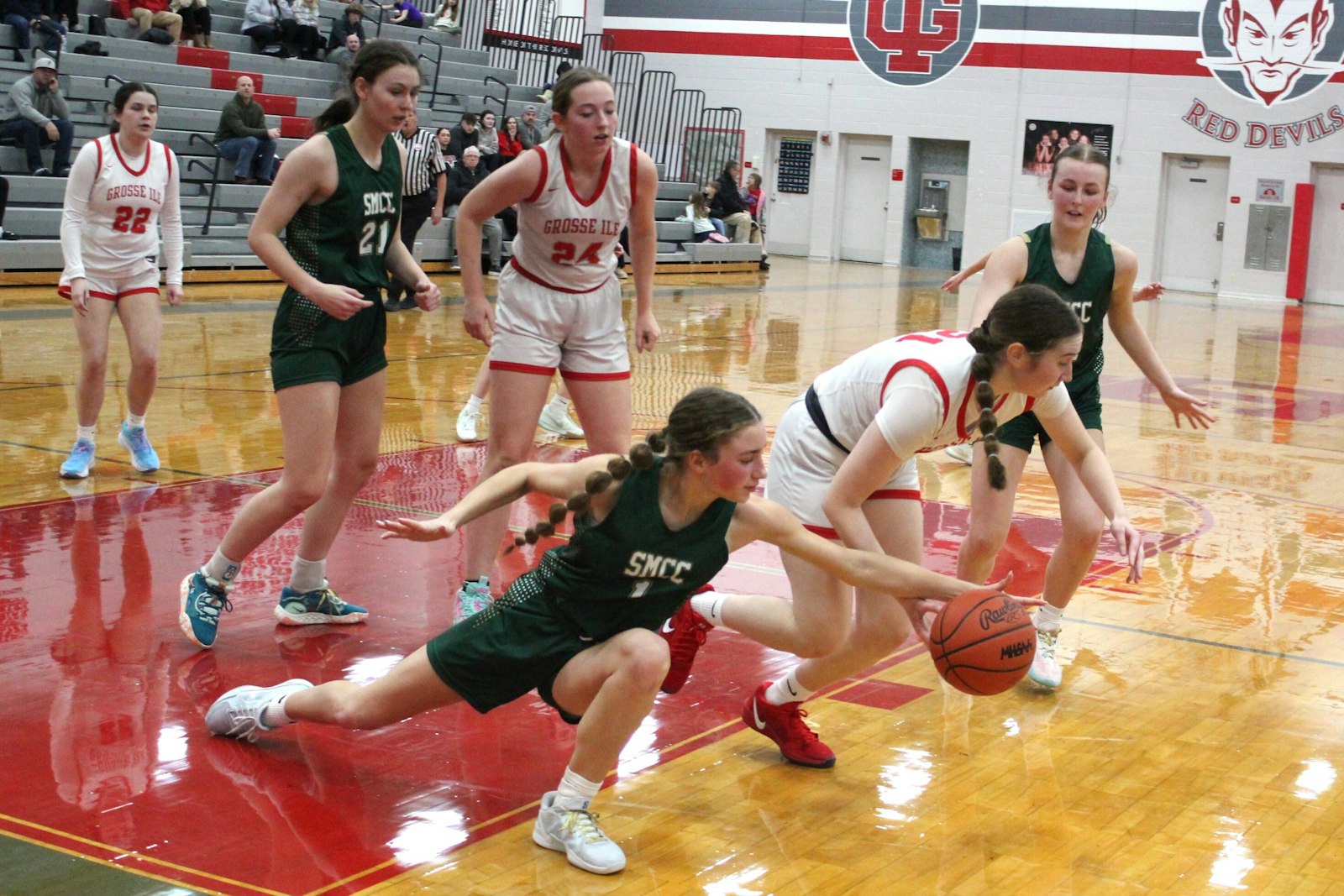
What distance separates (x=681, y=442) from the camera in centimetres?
334

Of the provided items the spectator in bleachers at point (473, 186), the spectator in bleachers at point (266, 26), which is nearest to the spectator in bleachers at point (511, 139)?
the spectator in bleachers at point (473, 186)

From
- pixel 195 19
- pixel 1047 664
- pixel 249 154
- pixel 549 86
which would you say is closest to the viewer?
pixel 1047 664

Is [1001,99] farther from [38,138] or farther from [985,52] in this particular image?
[38,138]

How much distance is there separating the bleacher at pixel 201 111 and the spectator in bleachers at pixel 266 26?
19 centimetres

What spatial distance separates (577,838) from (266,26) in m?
18.2

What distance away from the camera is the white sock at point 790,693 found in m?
4.03

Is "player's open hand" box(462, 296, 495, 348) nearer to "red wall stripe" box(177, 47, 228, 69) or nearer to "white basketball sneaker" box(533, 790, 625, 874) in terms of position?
"white basketball sneaker" box(533, 790, 625, 874)

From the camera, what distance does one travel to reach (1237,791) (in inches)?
153

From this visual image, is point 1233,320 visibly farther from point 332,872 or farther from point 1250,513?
point 332,872

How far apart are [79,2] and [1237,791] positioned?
709 inches

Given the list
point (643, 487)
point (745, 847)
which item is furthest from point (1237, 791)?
point (643, 487)

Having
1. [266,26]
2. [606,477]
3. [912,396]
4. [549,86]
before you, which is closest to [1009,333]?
[912,396]

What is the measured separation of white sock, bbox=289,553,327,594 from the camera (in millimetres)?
4918

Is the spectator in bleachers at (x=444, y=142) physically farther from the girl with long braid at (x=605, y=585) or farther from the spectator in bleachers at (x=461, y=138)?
the girl with long braid at (x=605, y=585)
